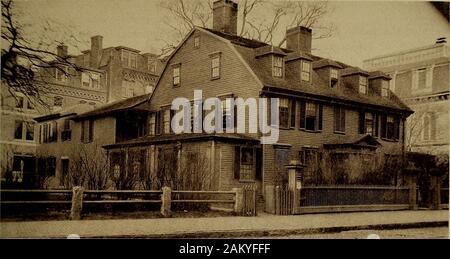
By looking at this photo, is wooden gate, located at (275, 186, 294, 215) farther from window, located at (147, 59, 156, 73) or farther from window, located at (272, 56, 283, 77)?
window, located at (147, 59, 156, 73)

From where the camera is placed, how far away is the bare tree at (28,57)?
663 centimetres

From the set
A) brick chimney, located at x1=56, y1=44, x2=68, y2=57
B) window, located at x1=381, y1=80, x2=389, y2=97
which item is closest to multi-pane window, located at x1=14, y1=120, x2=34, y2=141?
brick chimney, located at x1=56, y1=44, x2=68, y2=57

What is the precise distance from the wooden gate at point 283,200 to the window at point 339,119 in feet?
3.79

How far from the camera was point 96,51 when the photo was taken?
698 centimetres

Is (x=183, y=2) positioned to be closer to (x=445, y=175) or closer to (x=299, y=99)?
(x=299, y=99)

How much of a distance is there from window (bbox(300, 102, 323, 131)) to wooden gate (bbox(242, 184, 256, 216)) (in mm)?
1100

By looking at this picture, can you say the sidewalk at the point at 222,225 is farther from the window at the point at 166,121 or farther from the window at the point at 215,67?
the window at the point at 215,67

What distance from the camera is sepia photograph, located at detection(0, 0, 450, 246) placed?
6.77 meters

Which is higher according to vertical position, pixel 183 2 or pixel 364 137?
pixel 183 2

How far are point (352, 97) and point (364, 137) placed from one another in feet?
2.30
